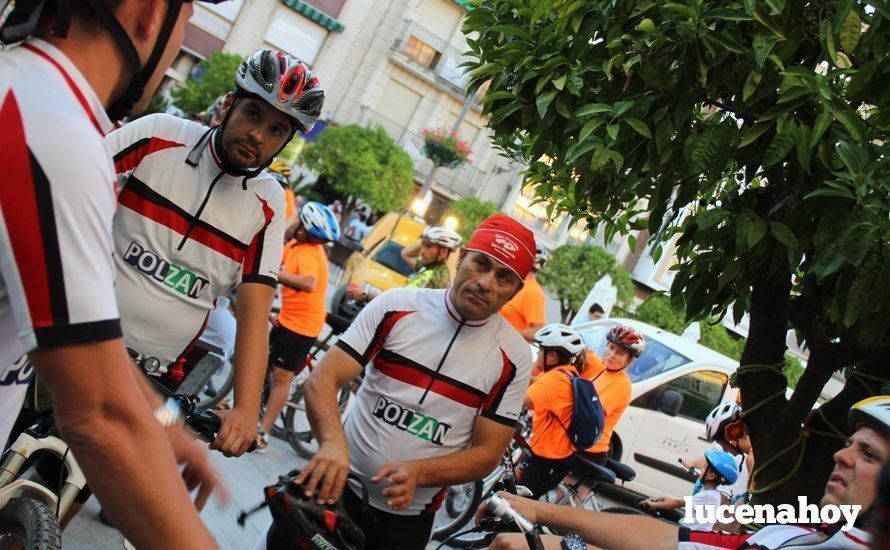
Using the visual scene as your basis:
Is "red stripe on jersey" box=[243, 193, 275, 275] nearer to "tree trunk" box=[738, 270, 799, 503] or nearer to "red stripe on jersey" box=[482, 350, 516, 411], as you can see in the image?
"red stripe on jersey" box=[482, 350, 516, 411]

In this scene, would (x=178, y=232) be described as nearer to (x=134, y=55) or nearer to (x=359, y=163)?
(x=134, y=55)

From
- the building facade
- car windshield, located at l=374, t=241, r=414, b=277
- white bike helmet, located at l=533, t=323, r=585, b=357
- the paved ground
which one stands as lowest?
the paved ground

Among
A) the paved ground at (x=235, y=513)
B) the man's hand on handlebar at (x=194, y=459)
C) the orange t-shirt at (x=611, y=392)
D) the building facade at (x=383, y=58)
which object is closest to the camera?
the man's hand on handlebar at (x=194, y=459)

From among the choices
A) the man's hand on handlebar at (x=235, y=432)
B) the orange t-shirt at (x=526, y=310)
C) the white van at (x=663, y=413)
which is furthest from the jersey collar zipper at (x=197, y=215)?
the white van at (x=663, y=413)

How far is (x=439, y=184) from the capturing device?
42.8 m

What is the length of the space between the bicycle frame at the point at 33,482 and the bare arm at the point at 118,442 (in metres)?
1.70

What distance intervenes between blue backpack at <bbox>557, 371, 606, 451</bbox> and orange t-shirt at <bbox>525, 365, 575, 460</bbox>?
7 centimetres

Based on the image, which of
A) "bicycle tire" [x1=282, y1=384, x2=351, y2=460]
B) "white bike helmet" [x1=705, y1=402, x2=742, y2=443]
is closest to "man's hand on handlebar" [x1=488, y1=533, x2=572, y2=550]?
"white bike helmet" [x1=705, y1=402, x2=742, y2=443]

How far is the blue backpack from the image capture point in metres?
6.92

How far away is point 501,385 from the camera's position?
134 inches

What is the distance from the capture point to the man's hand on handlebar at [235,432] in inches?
115

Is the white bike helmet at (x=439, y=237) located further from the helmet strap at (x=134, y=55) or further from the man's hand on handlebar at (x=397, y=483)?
the helmet strap at (x=134, y=55)

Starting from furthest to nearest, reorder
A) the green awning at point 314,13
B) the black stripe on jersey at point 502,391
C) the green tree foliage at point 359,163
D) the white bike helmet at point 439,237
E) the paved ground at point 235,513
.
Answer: the green awning at point 314,13 < the green tree foliage at point 359,163 < the white bike helmet at point 439,237 < the paved ground at point 235,513 < the black stripe on jersey at point 502,391

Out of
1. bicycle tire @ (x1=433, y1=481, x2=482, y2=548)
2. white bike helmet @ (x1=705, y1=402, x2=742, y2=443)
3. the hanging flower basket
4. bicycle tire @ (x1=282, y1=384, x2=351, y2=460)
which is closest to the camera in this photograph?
white bike helmet @ (x1=705, y1=402, x2=742, y2=443)
